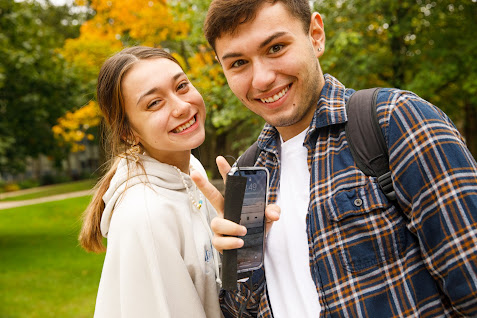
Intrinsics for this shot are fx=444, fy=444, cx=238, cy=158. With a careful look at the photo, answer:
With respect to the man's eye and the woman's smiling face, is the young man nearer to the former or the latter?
the man's eye

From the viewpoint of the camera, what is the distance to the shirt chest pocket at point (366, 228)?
1666 mm

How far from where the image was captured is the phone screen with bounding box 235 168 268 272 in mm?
1825

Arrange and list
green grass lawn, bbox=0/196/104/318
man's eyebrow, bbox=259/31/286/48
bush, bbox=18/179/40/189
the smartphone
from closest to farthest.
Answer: the smartphone, man's eyebrow, bbox=259/31/286/48, green grass lawn, bbox=0/196/104/318, bush, bbox=18/179/40/189

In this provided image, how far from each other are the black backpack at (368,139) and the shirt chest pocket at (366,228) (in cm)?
5

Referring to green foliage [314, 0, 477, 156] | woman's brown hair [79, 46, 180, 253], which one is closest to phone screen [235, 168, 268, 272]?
woman's brown hair [79, 46, 180, 253]

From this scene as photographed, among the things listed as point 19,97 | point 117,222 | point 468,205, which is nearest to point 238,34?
point 117,222

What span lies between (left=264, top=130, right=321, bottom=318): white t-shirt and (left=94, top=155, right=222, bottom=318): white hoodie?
38cm

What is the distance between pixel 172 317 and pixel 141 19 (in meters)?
11.2

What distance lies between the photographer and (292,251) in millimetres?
1956

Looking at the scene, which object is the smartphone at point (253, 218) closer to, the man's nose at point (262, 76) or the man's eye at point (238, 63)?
the man's nose at point (262, 76)

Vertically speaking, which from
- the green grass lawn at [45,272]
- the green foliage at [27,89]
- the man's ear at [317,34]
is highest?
the green foliage at [27,89]

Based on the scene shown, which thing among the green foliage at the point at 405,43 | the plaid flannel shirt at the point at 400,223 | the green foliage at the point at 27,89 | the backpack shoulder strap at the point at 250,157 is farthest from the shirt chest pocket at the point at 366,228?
the green foliage at the point at 27,89

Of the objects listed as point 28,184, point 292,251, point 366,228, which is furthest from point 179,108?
point 28,184

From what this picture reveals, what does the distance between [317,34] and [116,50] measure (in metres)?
3.93
